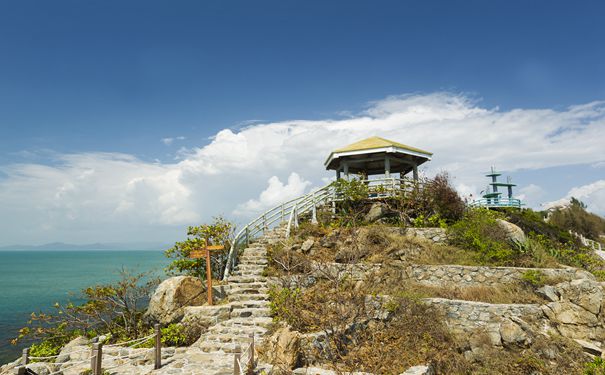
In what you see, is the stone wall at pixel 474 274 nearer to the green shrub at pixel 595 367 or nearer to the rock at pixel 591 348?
the rock at pixel 591 348

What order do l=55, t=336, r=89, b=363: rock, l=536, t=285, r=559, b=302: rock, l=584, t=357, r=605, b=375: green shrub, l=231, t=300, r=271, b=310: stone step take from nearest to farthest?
1. l=584, t=357, r=605, b=375: green shrub
2. l=55, t=336, r=89, b=363: rock
3. l=536, t=285, r=559, b=302: rock
4. l=231, t=300, r=271, b=310: stone step

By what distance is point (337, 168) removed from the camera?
73.8 feet

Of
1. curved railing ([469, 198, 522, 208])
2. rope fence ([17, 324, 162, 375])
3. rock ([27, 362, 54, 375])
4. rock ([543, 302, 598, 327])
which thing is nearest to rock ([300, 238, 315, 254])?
rope fence ([17, 324, 162, 375])

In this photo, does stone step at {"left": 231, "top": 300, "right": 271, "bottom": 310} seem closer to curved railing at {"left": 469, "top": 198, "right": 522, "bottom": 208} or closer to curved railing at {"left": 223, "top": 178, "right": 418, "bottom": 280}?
curved railing at {"left": 223, "top": 178, "right": 418, "bottom": 280}

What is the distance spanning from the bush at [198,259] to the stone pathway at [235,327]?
997mm

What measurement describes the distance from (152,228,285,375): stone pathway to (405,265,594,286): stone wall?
6.19 metres

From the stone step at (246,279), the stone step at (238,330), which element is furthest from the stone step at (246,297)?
the stone step at (238,330)

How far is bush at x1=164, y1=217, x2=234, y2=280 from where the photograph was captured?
1504cm

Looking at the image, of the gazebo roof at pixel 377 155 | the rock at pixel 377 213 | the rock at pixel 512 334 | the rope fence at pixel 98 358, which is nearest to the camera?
the rope fence at pixel 98 358

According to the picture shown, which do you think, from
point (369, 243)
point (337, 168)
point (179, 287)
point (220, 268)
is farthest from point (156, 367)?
point (337, 168)

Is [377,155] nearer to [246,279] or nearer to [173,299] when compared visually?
[246,279]

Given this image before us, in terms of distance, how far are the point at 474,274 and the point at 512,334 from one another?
2.56m

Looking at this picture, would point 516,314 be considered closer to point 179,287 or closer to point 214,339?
point 214,339

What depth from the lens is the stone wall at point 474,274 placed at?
1166cm
